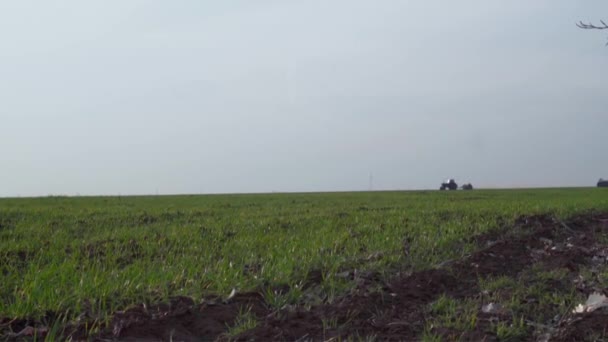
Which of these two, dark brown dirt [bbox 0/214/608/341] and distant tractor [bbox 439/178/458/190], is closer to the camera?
dark brown dirt [bbox 0/214/608/341]

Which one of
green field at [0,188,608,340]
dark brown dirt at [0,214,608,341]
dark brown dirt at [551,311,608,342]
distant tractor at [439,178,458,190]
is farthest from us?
distant tractor at [439,178,458,190]

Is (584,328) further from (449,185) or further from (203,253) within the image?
(449,185)

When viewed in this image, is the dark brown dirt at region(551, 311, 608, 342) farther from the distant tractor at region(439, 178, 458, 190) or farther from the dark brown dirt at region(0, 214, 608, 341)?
the distant tractor at region(439, 178, 458, 190)

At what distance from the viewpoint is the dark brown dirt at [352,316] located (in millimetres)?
4621

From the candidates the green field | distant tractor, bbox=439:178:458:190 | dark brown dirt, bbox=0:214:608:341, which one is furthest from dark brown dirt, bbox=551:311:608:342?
distant tractor, bbox=439:178:458:190

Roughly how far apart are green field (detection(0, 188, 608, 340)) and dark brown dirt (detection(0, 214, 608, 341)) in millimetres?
213

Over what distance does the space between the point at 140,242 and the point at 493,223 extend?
6.30 m

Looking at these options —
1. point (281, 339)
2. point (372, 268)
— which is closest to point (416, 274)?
point (372, 268)

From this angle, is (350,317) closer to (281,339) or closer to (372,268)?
(281,339)

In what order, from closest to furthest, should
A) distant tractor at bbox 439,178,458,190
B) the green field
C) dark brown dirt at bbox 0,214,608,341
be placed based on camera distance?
dark brown dirt at bbox 0,214,608,341 < the green field < distant tractor at bbox 439,178,458,190

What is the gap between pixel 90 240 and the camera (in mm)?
9516

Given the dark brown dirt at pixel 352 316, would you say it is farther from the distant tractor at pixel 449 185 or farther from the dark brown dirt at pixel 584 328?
the distant tractor at pixel 449 185

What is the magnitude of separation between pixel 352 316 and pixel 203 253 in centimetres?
344

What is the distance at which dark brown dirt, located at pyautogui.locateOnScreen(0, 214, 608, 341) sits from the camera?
15.2 feet
